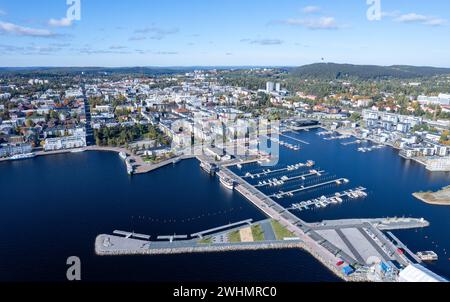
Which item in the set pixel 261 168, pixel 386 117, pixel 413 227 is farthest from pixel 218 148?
pixel 386 117

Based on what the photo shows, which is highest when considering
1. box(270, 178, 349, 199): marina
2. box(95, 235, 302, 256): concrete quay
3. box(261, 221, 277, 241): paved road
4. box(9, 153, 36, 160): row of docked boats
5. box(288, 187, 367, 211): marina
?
box(9, 153, 36, 160): row of docked boats

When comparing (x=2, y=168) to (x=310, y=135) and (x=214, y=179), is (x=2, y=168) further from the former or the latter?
(x=310, y=135)

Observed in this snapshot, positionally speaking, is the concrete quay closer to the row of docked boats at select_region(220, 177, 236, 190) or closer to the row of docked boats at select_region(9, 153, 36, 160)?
the row of docked boats at select_region(220, 177, 236, 190)

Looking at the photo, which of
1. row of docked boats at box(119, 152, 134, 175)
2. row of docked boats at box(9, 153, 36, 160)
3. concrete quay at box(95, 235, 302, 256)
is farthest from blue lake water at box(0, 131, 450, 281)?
row of docked boats at box(9, 153, 36, 160)

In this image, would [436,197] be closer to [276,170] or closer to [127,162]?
[276,170]

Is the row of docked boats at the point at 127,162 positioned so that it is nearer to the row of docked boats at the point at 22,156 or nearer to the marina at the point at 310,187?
the row of docked boats at the point at 22,156

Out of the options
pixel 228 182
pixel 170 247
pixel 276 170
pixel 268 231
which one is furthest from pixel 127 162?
pixel 268 231
